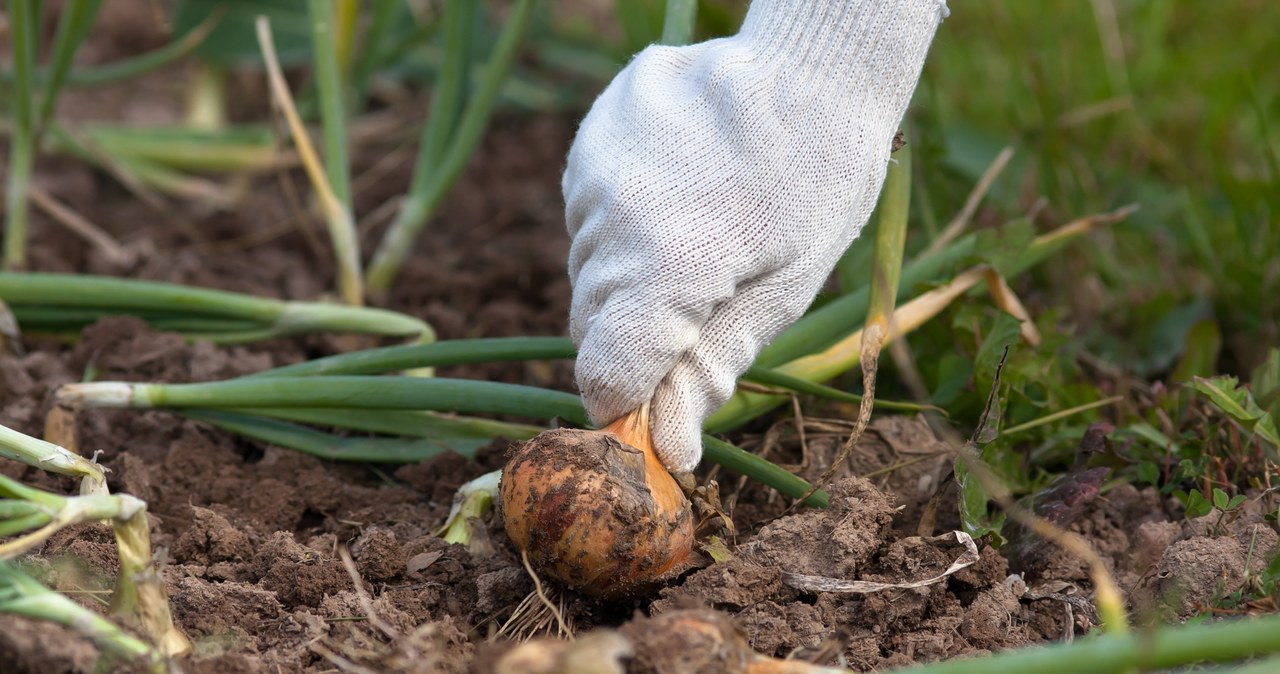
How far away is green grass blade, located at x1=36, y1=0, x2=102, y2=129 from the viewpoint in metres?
1.77

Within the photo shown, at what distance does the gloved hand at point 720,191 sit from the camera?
114 cm

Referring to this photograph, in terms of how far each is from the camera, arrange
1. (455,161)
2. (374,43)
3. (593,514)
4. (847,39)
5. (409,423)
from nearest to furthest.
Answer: (593,514)
(847,39)
(409,423)
(455,161)
(374,43)

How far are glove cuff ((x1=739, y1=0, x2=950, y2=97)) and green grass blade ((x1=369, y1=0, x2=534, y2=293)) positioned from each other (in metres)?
0.77

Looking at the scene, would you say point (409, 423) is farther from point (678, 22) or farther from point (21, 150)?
point (21, 150)

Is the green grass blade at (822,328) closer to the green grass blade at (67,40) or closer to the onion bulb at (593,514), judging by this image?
the onion bulb at (593,514)

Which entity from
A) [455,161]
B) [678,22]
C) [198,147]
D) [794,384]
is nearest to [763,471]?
[794,384]

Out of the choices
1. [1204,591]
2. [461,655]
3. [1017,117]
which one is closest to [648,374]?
[461,655]

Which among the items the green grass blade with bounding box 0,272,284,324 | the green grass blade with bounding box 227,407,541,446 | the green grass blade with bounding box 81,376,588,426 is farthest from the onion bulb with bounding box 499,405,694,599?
the green grass blade with bounding box 0,272,284,324

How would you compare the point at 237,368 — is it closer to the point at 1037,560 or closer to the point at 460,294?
the point at 460,294

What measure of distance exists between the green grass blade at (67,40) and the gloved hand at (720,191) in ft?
3.21

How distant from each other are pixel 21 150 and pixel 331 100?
0.53 m

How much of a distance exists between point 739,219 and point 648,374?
18 cm

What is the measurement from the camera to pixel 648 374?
1152 millimetres

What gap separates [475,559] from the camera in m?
1.22
